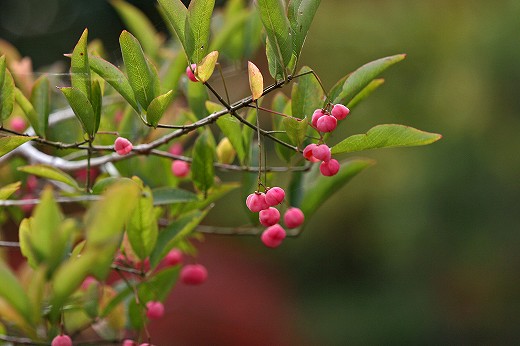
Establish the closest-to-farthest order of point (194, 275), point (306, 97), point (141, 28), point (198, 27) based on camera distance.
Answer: point (198, 27) → point (306, 97) → point (194, 275) → point (141, 28)

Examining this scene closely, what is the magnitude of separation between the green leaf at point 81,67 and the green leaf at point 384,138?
233 mm

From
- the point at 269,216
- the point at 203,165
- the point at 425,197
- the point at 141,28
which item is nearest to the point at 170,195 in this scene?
the point at 203,165

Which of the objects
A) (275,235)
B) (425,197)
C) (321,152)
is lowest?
(425,197)

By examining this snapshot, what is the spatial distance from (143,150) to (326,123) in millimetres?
226

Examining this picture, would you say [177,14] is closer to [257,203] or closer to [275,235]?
[257,203]

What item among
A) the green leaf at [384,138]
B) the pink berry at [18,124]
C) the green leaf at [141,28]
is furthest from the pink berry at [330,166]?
the green leaf at [141,28]

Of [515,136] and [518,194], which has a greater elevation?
[515,136]

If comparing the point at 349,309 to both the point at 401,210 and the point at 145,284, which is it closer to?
the point at 401,210

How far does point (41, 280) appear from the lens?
1.17ft

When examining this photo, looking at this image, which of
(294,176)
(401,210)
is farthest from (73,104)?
(401,210)

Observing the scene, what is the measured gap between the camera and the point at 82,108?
1.99 feet

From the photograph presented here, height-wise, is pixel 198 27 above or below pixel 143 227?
above

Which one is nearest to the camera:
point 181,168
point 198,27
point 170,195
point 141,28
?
point 198,27

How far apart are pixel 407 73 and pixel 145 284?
296 centimetres
